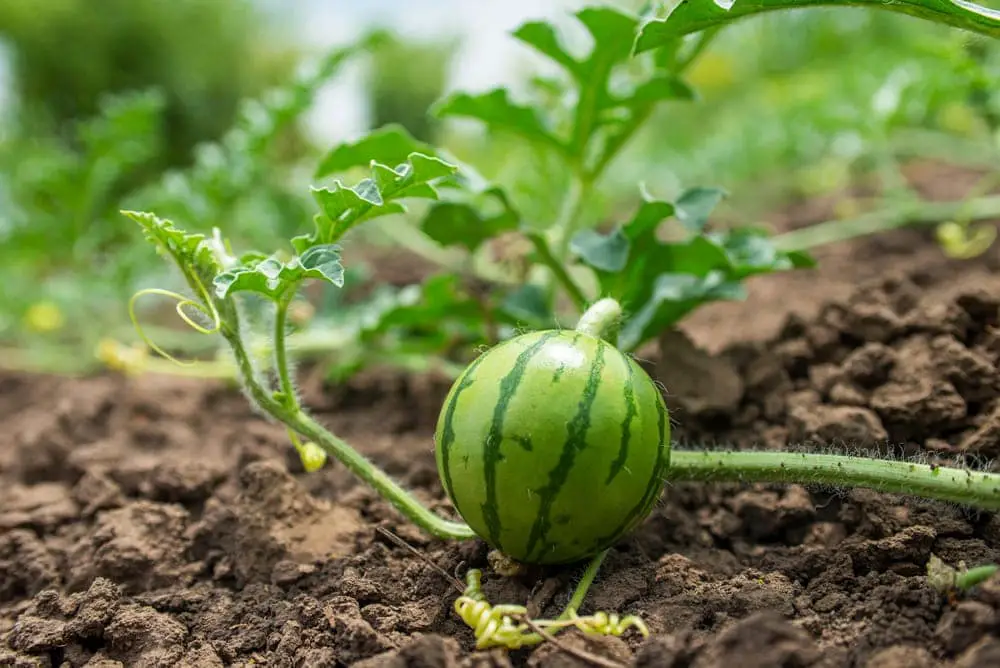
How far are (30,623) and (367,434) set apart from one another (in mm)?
1054

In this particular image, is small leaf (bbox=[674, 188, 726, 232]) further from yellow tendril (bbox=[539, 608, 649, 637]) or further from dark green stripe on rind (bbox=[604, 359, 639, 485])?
yellow tendril (bbox=[539, 608, 649, 637])

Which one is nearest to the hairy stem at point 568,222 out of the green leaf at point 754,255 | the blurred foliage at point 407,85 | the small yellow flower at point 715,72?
the green leaf at point 754,255

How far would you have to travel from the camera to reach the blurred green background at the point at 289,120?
3.29 m

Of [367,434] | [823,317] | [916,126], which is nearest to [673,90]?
[823,317]

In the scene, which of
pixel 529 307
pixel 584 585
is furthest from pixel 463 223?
pixel 584 585

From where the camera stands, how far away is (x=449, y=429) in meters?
1.56

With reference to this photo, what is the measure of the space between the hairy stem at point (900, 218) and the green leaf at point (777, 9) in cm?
165

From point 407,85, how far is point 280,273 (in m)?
6.13

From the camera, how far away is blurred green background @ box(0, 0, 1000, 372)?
10.8 feet

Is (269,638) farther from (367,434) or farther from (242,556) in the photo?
(367,434)

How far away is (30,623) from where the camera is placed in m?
1.70

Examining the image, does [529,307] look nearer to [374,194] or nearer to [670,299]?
[670,299]

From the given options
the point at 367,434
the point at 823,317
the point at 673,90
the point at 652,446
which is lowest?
the point at 367,434

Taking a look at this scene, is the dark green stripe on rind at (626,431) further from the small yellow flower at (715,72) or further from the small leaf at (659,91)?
the small yellow flower at (715,72)
